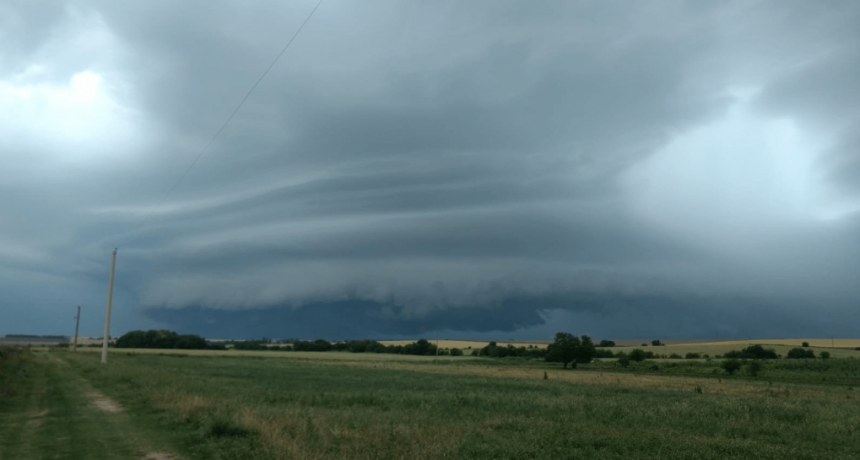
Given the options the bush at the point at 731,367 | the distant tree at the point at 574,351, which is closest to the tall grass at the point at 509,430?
the bush at the point at 731,367

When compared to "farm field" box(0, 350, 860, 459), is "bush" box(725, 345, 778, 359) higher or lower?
lower

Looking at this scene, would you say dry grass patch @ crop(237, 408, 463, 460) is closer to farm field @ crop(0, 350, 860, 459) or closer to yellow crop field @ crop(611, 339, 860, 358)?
farm field @ crop(0, 350, 860, 459)

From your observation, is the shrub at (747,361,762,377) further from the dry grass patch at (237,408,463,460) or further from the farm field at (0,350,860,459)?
the dry grass patch at (237,408,463,460)

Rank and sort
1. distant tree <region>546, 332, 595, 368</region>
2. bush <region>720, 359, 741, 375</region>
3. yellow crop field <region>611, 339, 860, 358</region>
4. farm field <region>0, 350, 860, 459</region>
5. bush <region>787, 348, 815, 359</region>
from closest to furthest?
farm field <region>0, 350, 860, 459</region> → bush <region>720, 359, 741, 375</region> → distant tree <region>546, 332, 595, 368</region> → bush <region>787, 348, 815, 359</region> → yellow crop field <region>611, 339, 860, 358</region>

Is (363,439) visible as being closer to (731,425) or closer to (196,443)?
(196,443)

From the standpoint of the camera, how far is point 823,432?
67.8 ft

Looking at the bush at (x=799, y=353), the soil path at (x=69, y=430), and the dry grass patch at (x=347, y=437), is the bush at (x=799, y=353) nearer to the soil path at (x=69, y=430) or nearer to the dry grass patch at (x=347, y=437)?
the dry grass patch at (x=347, y=437)

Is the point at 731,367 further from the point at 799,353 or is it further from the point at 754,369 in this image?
the point at 799,353

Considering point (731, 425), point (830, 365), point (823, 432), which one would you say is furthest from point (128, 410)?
point (830, 365)

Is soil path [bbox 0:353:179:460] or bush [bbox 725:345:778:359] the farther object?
bush [bbox 725:345:778:359]

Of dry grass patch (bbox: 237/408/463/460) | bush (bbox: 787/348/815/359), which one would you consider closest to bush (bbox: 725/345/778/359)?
bush (bbox: 787/348/815/359)

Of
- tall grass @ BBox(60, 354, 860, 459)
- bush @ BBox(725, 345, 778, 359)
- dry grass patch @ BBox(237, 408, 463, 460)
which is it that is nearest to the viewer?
dry grass patch @ BBox(237, 408, 463, 460)

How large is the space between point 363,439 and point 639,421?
39.4 ft

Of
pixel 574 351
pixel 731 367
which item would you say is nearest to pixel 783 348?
pixel 574 351
